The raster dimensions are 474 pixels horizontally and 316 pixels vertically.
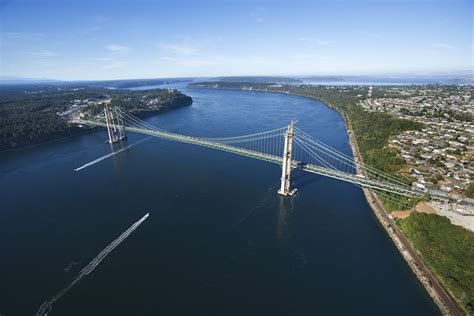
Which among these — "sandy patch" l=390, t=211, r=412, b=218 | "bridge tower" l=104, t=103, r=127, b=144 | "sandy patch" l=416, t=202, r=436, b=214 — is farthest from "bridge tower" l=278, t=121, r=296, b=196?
"bridge tower" l=104, t=103, r=127, b=144

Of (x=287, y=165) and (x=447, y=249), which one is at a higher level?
(x=287, y=165)

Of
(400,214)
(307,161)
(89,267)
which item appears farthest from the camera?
(307,161)

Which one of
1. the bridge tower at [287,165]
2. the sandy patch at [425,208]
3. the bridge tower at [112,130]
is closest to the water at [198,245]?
the bridge tower at [287,165]

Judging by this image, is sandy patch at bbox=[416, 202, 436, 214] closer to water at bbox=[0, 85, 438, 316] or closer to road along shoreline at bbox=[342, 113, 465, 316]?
road along shoreline at bbox=[342, 113, 465, 316]

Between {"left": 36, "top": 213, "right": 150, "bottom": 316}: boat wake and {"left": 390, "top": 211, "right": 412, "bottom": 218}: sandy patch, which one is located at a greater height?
{"left": 390, "top": 211, "right": 412, "bottom": 218}: sandy patch

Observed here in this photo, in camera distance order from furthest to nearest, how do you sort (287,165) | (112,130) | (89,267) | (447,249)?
(112,130) < (287,165) < (89,267) < (447,249)

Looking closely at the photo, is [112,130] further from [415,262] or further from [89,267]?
[415,262]

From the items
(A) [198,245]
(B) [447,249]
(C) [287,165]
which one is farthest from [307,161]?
(A) [198,245]
